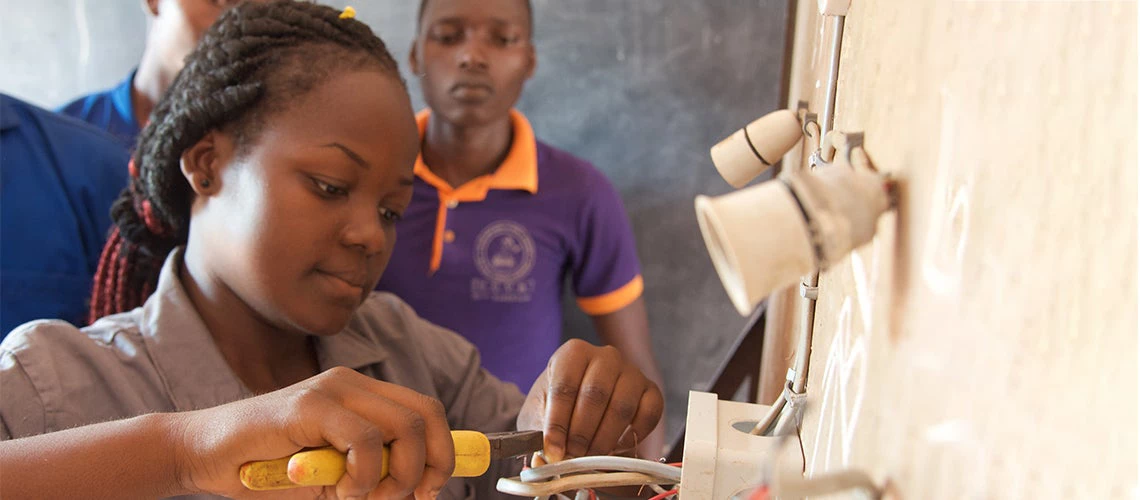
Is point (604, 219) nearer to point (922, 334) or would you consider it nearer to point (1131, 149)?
point (922, 334)

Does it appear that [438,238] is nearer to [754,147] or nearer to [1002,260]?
[754,147]

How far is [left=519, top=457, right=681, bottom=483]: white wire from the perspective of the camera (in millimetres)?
555

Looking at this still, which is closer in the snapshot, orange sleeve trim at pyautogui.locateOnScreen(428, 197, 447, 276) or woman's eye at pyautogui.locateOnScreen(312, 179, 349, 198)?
woman's eye at pyautogui.locateOnScreen(312, 179, 349, 198)

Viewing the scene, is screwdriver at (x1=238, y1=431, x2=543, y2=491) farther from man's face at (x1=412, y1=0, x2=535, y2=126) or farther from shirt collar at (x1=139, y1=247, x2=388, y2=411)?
man's face at (x1=412, y1=0, x2=535, y2=126)

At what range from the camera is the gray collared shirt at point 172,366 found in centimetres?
67

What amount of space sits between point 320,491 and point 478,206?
3.00 ft

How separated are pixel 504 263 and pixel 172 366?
75 cm

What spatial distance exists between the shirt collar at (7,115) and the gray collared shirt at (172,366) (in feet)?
1.32

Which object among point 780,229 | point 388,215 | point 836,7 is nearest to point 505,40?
point 388,215

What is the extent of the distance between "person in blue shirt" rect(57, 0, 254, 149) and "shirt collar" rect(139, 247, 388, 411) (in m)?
0.58

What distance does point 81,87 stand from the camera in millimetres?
1864

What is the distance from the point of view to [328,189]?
0.77 metres

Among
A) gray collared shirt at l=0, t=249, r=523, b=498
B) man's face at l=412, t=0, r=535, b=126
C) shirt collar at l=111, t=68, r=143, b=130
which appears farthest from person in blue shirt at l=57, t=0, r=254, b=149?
gray collared shirt at l=0, t=249, r=523, b=498

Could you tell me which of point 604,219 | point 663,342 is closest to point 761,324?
point 604,219
